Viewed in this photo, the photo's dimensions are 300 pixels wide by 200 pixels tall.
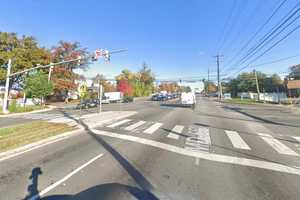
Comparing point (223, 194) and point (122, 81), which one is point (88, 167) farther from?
point (122, 81)

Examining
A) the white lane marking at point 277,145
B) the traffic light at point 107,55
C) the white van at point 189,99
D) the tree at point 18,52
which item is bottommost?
the white lane marking at point 277,145

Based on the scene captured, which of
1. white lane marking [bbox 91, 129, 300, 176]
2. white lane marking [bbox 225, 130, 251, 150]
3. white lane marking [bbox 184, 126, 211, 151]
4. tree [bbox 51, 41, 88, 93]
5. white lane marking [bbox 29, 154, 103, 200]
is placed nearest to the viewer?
white lane marking [bbox 29, 154, 103, 200]

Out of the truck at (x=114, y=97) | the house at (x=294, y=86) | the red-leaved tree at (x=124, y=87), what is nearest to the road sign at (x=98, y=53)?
the truck at (x=114, y=97)

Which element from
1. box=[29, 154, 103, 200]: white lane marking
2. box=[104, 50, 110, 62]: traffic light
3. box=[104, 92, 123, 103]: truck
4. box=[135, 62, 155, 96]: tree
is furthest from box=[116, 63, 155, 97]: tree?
box=[29, 154, 103, 200]: white lane marking

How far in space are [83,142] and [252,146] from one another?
22.6 feet

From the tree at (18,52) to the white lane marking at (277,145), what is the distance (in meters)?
37.8

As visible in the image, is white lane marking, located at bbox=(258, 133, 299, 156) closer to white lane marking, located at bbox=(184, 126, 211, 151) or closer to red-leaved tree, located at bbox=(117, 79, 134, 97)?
white lane marking, located at bbox=(184, 126, 211, 151)

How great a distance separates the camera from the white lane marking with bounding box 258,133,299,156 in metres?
7.68

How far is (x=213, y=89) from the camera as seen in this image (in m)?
149

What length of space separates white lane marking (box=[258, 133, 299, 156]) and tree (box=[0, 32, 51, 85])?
3784cm

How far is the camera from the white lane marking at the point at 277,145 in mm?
7678

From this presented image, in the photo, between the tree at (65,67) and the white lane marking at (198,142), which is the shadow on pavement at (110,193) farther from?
the tree at (65,67)

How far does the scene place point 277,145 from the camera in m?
8.69

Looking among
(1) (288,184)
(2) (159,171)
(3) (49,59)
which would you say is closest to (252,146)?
(1) (288,184)
